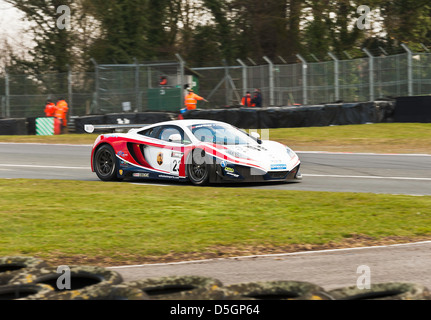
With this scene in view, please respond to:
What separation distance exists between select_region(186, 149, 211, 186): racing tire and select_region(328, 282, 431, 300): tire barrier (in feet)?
23.5

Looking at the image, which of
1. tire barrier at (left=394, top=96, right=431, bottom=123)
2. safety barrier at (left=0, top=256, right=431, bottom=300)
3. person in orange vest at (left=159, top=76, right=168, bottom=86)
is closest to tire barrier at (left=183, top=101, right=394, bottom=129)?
tire barrier at (left=394, top=96, right=431, bottom=123)

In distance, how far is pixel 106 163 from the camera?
13336 millimetres

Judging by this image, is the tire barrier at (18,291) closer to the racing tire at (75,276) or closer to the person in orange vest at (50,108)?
the racing tire at (75,276)

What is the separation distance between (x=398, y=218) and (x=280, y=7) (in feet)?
99.8

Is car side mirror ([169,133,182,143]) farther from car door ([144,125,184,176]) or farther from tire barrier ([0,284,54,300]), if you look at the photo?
tire barrier ([0,284,54,300])

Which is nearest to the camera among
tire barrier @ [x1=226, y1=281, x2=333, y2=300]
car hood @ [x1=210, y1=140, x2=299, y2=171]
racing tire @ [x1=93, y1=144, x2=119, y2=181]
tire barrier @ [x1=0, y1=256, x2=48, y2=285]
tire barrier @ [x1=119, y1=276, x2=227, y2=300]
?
tire barrier @ [x1=226, y1=281, x2=333, y2=300]

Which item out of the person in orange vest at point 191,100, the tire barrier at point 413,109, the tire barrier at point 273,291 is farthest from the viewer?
the person in orange vest at point 191,100

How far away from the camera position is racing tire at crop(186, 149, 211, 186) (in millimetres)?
11852

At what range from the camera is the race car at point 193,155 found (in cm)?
1175

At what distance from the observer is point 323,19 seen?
38.1 m

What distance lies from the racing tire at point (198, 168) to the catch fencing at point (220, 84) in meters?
14.3

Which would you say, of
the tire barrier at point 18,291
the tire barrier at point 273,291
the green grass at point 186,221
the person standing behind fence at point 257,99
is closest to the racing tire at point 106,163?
the green grass at point 186,221

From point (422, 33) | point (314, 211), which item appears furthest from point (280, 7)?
point (314, 211)

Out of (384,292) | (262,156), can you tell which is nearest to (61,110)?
(262,156)
